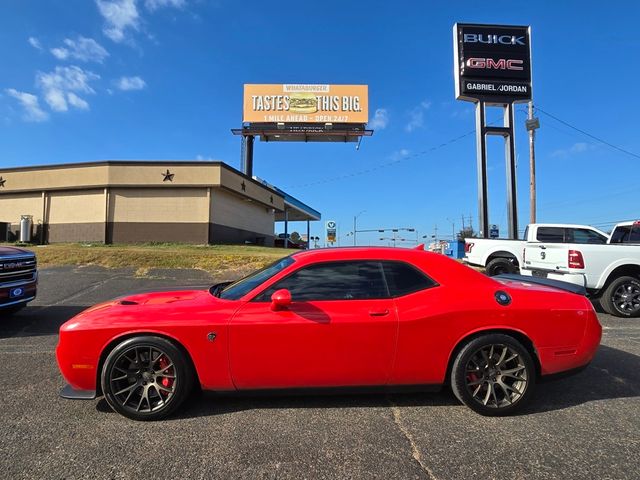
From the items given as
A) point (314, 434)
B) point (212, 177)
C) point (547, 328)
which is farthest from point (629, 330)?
point (212, 177)

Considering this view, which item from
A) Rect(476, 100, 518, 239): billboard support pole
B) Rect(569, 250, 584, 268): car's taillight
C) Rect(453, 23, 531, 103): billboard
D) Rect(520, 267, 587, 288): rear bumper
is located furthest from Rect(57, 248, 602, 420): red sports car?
Rect(453, 23, 531, 103): billboard

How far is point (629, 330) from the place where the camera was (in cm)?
716

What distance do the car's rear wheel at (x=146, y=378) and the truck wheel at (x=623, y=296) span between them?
8418mm

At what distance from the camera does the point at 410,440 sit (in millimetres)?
3162

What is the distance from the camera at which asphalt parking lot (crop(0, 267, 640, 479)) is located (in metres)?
2.78

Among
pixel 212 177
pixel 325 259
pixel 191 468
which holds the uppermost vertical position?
pixel 212 177

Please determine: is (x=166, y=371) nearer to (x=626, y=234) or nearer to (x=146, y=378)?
(x=146, y=378)

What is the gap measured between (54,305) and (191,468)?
313 inches

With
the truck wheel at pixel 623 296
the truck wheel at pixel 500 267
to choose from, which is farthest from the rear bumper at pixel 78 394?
the truck wheel at pixel 500 267

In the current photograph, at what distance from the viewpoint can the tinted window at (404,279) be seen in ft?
12.4

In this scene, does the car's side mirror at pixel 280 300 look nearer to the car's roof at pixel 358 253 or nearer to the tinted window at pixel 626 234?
the car's roof at pixel 358 253

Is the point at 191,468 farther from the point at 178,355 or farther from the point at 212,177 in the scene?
the point at 212,177

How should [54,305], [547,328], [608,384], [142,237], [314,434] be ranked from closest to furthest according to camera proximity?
[314,434] → [547,328] → [608,384] → [54,305] → [142,237]

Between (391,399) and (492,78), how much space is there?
67.7 ft
